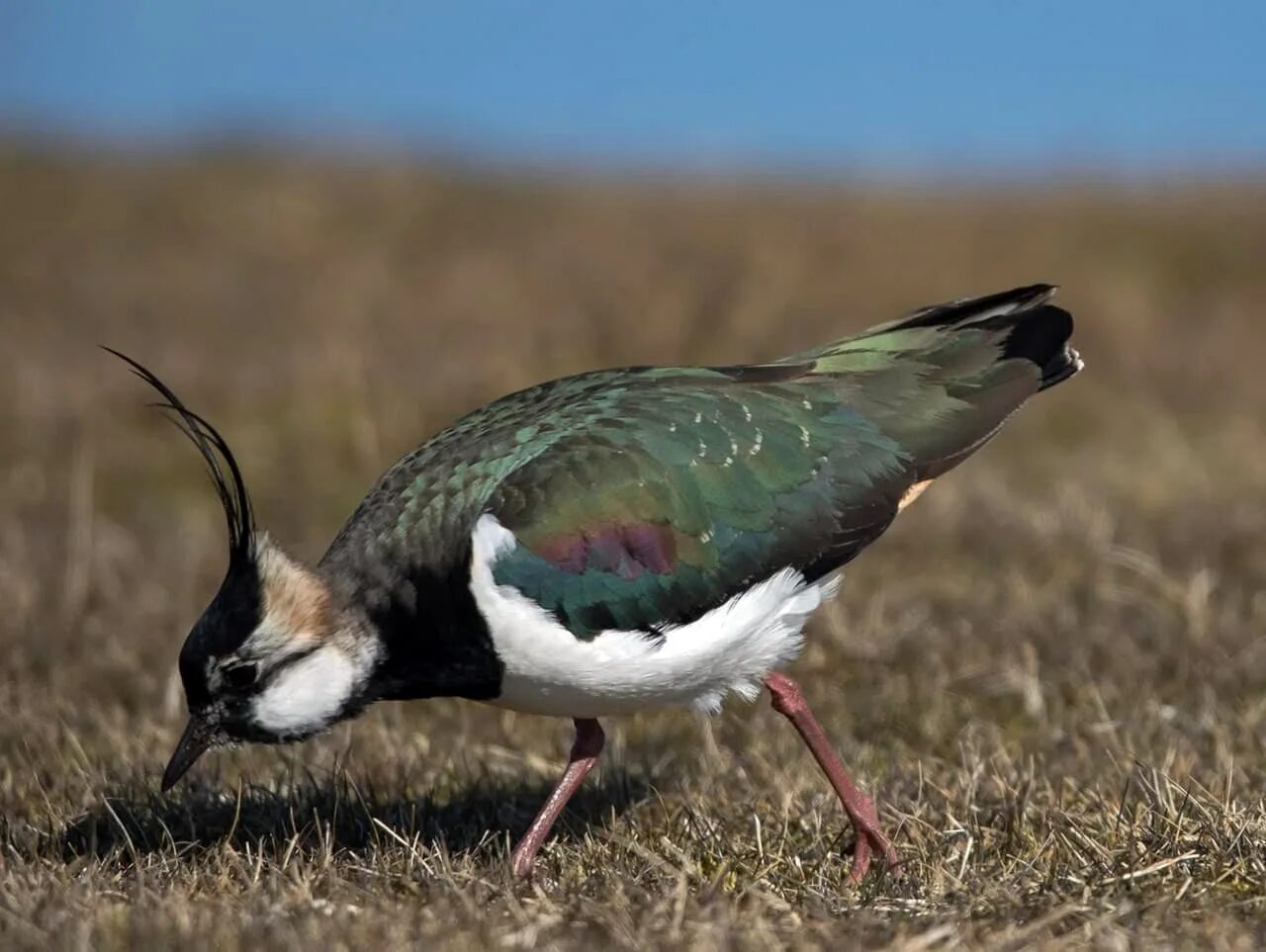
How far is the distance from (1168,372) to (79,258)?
910 centimetres

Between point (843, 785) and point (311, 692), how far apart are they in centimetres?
143

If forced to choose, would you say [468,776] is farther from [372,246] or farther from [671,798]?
[372,246]

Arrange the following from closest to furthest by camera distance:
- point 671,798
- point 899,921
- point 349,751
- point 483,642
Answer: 1. point 899,921
2. point 483,642
3. point 671,798
4. point 349,751

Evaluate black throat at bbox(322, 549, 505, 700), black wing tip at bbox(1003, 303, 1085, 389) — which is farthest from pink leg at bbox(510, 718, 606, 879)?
black wing tip at bbox(1003, 303, 1085, 389)

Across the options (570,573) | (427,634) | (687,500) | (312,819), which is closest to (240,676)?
(427,634)

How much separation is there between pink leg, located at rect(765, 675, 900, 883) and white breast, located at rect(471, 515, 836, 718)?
212 millimetres

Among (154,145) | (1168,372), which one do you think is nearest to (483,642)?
(1168,372)

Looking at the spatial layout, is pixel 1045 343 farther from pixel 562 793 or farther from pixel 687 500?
pixel 562 793

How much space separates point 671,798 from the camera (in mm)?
5109

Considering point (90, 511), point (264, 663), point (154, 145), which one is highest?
point (154, 145)

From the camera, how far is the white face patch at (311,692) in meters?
4.52

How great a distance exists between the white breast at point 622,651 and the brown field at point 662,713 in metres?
0.40

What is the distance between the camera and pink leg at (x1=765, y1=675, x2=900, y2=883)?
448cm

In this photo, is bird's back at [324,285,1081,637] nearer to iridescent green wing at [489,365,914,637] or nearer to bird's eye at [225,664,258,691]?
iridescent green wing at [489,365,914,637]
